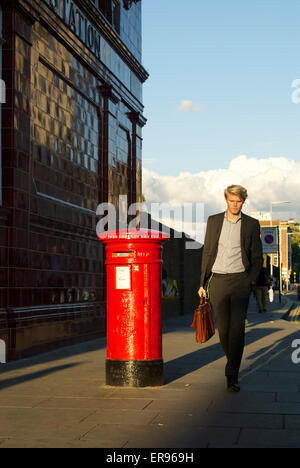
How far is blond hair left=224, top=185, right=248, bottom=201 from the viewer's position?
692 cm

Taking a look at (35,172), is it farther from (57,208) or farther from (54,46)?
(54,46)

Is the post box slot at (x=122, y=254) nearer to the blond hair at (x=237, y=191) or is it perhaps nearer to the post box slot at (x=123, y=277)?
the post box slot at (x=123, y=277)

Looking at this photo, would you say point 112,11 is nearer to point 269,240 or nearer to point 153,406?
point 153,406

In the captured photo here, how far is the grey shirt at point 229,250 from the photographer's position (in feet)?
22.8

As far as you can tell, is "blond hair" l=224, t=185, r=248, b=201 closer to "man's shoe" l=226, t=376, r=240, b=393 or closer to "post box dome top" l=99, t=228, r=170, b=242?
"post box dome top" l=99, t=228, r=170, b=242

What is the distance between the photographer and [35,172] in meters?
10.7

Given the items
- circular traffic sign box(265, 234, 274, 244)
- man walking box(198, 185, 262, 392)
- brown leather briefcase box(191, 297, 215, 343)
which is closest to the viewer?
man walking box(198, 185, 262, 392)

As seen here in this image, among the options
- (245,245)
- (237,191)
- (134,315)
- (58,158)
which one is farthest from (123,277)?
(58,158)

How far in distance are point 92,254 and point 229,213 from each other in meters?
6.87

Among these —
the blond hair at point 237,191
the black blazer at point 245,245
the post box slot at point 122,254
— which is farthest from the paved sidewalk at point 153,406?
the blond hair at point 237,191

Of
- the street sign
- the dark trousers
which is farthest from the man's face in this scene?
the street sign

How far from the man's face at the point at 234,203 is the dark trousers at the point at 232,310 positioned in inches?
24.7

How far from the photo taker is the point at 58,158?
11.8 m

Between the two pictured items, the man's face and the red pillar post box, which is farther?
the red pillar post box
